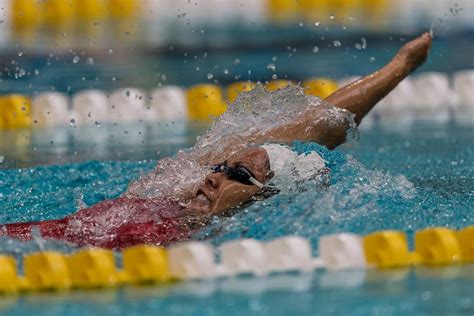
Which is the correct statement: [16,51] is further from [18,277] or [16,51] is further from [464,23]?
[18,277]

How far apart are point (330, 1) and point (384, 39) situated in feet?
2.34

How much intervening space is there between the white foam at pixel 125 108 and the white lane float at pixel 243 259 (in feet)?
12.6

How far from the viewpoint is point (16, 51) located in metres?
7.45

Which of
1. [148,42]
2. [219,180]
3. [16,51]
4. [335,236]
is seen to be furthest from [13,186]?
[148,42]

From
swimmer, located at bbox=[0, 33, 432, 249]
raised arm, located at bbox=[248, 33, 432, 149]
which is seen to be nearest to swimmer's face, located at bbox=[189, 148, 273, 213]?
swimmer, located at bbox=[0, 33, 432, 249]

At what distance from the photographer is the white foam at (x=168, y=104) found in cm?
626

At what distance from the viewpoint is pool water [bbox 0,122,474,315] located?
2105mm

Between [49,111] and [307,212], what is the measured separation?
3510 mm

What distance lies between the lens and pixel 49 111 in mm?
6117

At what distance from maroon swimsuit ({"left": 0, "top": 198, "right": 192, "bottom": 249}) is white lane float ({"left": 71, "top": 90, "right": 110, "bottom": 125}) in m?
3.19

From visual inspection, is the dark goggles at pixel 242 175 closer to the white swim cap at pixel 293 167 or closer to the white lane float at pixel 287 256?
the white swim cap at pixel 293 167

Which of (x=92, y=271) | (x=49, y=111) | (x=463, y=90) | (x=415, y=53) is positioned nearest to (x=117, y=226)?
(x=92, y=271)

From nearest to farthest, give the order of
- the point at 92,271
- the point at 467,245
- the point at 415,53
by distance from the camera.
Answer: the point at 92,271 → the point at 467,245 → the point at 415,53

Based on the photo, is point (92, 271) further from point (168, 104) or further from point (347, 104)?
point (168, 104)
